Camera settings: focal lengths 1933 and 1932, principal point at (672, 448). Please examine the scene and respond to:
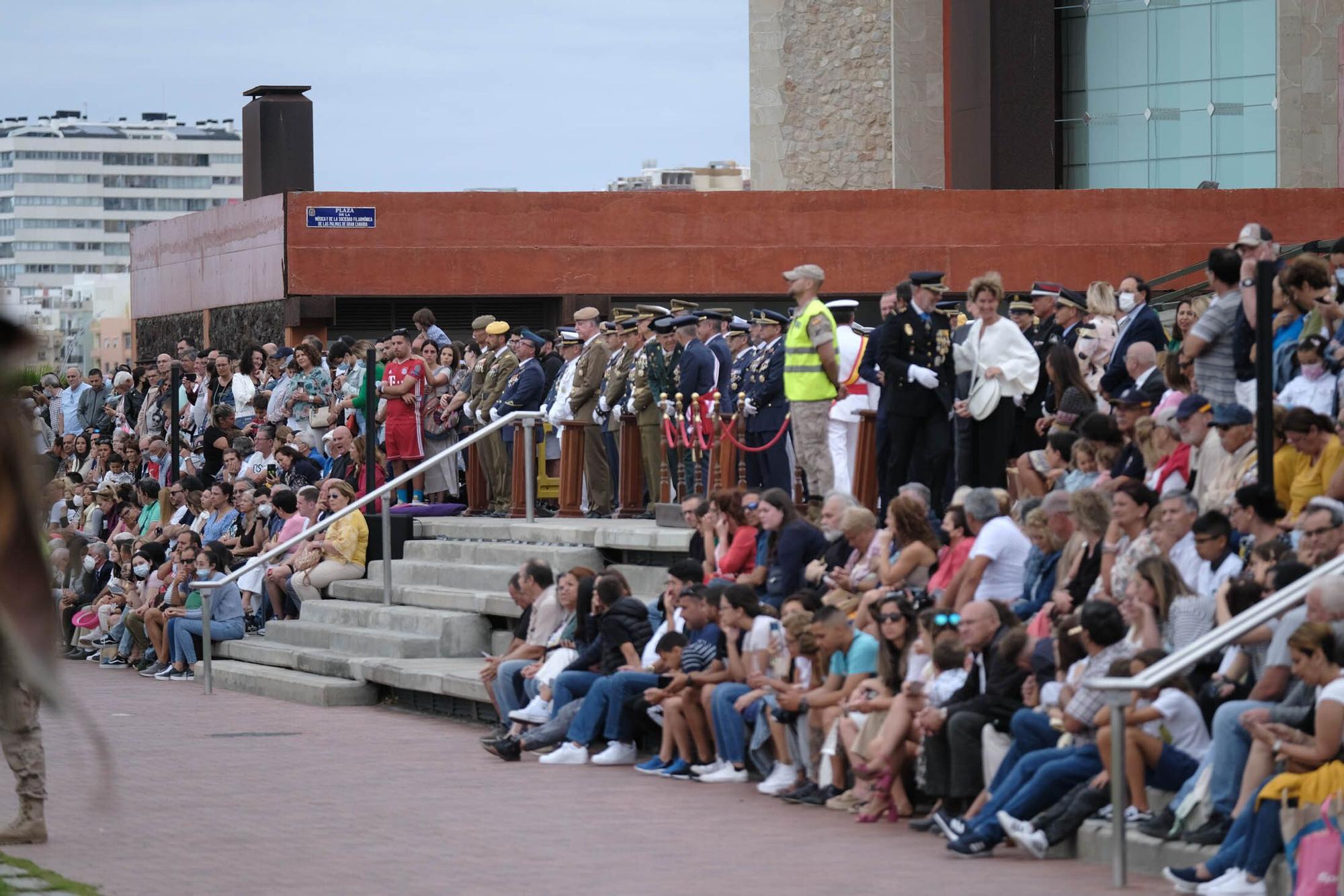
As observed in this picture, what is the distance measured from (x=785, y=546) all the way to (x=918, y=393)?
1880 mm

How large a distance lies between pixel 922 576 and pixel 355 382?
34.0ft

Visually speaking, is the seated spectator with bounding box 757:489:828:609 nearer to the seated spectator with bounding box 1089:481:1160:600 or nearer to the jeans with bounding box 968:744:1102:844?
the seated spectator with bounding box 1089:481:1160:600

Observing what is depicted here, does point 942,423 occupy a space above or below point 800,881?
above

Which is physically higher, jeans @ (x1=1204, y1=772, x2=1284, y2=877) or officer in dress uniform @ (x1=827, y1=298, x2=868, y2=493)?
officer in dress uniform @ (x1=827, y1=298, x2=868, y2=493)

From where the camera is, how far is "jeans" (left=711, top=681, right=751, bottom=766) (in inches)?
460

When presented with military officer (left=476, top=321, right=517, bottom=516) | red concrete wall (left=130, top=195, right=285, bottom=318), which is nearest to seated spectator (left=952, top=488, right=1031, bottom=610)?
military officer (left=476, top=321, right=517, bottom=516)

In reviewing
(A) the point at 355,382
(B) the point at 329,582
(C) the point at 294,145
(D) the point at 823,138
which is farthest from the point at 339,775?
(D) the point at 823,138

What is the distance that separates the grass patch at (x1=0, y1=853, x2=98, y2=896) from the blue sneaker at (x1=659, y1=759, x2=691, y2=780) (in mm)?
4123

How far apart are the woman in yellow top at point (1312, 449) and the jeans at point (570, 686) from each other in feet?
16.7

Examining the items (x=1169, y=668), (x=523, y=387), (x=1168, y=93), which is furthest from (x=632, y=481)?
(x=1168, y=93)

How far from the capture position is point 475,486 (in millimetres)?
19578

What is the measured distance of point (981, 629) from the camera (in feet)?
32.4

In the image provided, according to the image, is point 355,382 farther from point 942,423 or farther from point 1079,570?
point 1079,570

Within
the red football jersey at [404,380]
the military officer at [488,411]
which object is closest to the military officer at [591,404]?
the military officer at [488,411]
